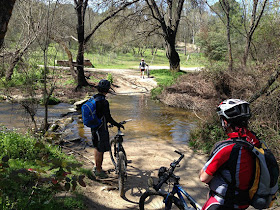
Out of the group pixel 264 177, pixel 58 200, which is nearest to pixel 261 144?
pixel 264 177

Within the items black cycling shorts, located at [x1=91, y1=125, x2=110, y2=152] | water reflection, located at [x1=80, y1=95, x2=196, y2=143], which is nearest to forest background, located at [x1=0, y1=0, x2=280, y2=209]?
water reflection, located at [x1=80, y1=95, x2=196, y2=143]

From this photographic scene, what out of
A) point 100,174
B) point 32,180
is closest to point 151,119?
point 100,174

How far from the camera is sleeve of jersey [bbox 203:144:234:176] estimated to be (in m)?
2.28

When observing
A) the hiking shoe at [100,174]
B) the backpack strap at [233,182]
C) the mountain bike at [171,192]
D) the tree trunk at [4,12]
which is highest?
the tree trunk at [4,12]

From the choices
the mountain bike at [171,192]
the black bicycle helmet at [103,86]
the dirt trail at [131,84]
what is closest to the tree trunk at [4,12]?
the black bicycle helmet at [103,86]

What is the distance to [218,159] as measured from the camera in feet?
7.56

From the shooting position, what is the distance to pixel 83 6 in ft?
56.6

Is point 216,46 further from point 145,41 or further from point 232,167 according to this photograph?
point 232,167

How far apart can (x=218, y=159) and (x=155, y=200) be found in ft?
6.76

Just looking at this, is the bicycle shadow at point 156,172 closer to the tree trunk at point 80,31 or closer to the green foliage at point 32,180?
the green foliage at point 32,180

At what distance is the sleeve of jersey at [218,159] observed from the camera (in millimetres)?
2277

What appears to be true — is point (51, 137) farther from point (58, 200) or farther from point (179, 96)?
point (179, 96)

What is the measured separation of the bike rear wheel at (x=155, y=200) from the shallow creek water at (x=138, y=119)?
457 cm

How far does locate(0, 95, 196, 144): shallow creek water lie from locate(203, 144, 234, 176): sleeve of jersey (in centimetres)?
607
